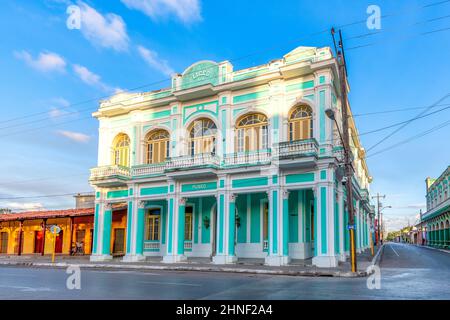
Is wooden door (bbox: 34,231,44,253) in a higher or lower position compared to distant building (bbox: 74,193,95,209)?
lower

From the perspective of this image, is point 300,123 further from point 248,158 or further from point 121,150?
point 121,150

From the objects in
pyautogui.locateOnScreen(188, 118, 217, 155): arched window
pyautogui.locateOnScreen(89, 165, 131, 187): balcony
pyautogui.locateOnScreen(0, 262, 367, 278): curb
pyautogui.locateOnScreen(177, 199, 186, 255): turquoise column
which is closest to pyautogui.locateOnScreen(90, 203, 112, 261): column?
pyautogui.locateOnScreen(89, 165, 131, 187): balcony

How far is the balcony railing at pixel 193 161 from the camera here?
74.2 ft

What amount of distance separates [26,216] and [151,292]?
94.1 ft

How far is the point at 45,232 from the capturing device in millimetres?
37250

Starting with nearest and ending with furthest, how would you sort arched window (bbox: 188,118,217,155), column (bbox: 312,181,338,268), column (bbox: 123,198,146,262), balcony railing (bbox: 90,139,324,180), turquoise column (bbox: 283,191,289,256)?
1. column (bbox: 312,181,338,268)
2. balcony railing (bbox: 90,139,324,180)
3. turquoise column (bbox: 283,191,289,256)
4. arched window (bbox: 188,118,217,155)
5. column (bbox: 123,198,146,262)

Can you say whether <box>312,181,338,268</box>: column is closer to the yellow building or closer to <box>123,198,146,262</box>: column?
<box>123,198,146,262</box>: column

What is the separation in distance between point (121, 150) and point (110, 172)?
279 cm

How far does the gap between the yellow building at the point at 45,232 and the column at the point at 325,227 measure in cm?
1854

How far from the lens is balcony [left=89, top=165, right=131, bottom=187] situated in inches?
1017

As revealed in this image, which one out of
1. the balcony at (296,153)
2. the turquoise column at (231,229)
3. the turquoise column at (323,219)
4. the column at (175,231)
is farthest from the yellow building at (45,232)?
the turquoise column at (323,219)

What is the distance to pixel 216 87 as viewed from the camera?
23781 mm

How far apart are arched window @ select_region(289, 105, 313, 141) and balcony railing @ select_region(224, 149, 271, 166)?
1.67 metres

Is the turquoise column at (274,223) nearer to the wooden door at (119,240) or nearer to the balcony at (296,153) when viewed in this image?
the balcony at (296,153)
